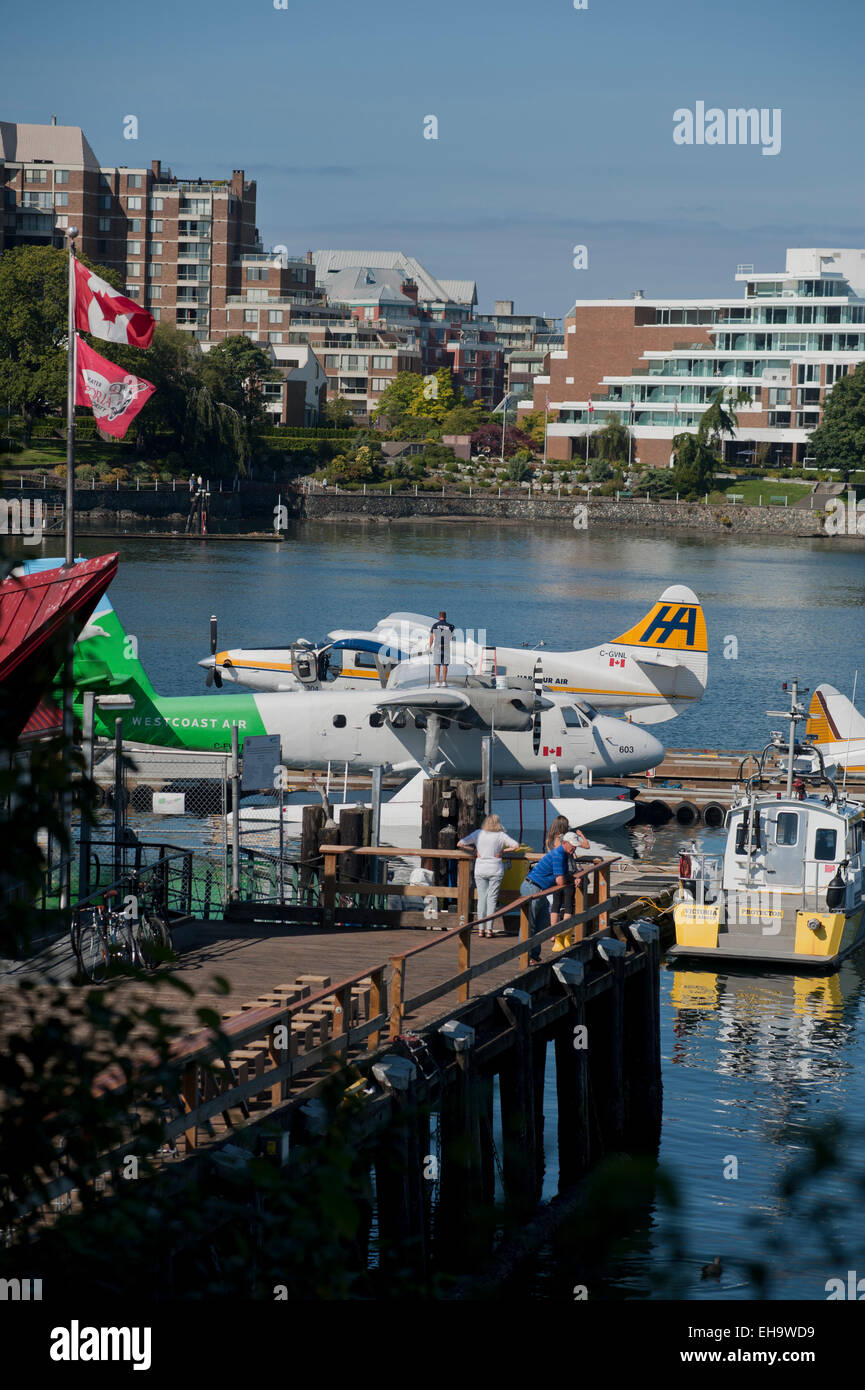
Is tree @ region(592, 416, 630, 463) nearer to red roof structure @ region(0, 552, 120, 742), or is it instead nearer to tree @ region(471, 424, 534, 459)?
tree @ region(471, 424, 534, 459)

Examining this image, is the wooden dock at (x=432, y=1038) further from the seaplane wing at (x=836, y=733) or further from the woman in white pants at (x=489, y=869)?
the seaplane wing at (x=836, y=733)

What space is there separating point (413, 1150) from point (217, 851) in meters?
14.6

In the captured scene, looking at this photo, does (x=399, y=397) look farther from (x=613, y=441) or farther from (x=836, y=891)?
(x=836, y=891)

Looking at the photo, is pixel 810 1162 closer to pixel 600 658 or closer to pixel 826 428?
pixel 600 658

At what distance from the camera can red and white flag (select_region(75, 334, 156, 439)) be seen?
A: 1631 centimetres

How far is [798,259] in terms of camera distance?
136 meters

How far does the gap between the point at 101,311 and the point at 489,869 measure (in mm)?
6508

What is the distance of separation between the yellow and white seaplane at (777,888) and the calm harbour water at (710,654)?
1.59ft

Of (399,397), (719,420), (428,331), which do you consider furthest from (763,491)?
(428,331)

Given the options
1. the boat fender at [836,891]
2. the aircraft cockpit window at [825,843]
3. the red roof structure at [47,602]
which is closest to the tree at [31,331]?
the aircraft cockpit window at [825,843]

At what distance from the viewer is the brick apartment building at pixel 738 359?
13212cm

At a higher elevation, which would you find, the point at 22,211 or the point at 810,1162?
the point at 22,211

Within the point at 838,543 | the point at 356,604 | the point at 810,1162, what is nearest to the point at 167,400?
the point at 356,604

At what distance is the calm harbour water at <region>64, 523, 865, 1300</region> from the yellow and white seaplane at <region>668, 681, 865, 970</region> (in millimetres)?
486
